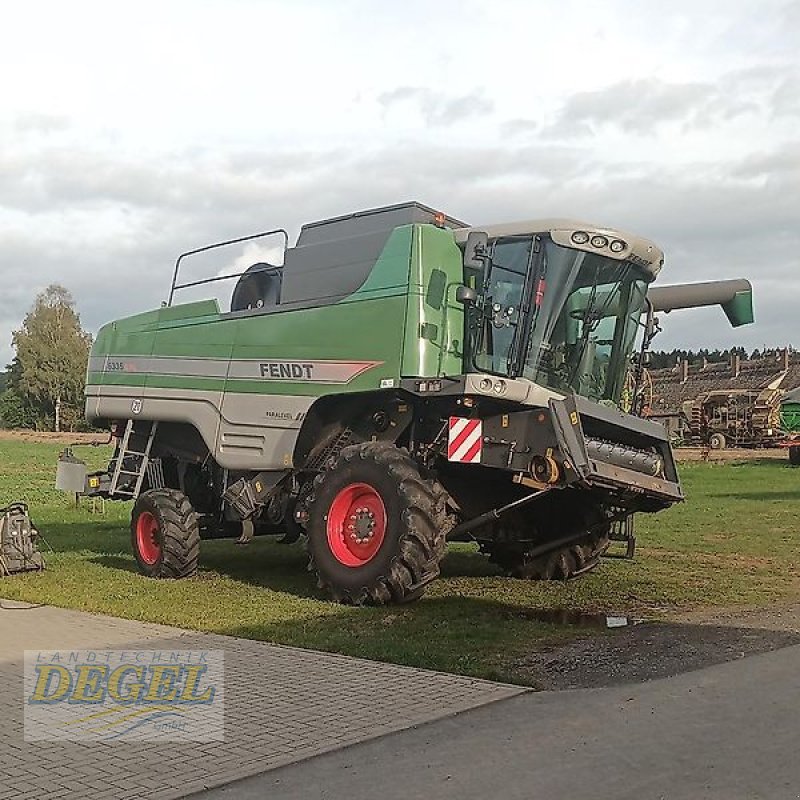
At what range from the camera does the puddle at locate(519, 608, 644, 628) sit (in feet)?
30.6

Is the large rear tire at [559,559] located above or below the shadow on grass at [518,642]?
above

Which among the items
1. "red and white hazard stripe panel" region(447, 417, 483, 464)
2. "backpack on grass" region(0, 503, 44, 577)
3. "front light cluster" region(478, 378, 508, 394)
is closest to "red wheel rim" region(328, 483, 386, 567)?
"red and white hazard stripe panel" region(447, 417, 483, 464)

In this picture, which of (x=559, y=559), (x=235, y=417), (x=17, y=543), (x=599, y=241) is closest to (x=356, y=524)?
(x=235, y=417)

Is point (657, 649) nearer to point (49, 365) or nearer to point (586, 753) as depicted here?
point (586, 753)

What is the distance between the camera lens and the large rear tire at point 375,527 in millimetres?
9609

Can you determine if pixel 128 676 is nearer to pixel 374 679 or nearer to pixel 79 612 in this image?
pixel 374 679

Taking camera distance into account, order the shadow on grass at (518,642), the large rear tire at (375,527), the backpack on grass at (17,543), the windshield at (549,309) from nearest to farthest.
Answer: the shadow on grass at (518,642) < the large rear tire at (375,527) < the windshield at (549,309) < the backpack on grass at (17,543)

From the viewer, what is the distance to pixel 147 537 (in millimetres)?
13016

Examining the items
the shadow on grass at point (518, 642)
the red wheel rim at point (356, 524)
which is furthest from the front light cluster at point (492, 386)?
the shadow on grass at point (518, 642)

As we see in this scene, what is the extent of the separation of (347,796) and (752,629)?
198 inches

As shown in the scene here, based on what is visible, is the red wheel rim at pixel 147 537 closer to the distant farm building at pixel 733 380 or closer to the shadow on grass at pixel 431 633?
the shadow on grass at pixel 431 633

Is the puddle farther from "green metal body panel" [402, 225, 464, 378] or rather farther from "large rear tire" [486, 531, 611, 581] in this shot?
"green metal body panel" [402, 225, 464, 378]

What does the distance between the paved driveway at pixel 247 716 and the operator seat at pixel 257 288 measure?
4616 mm
